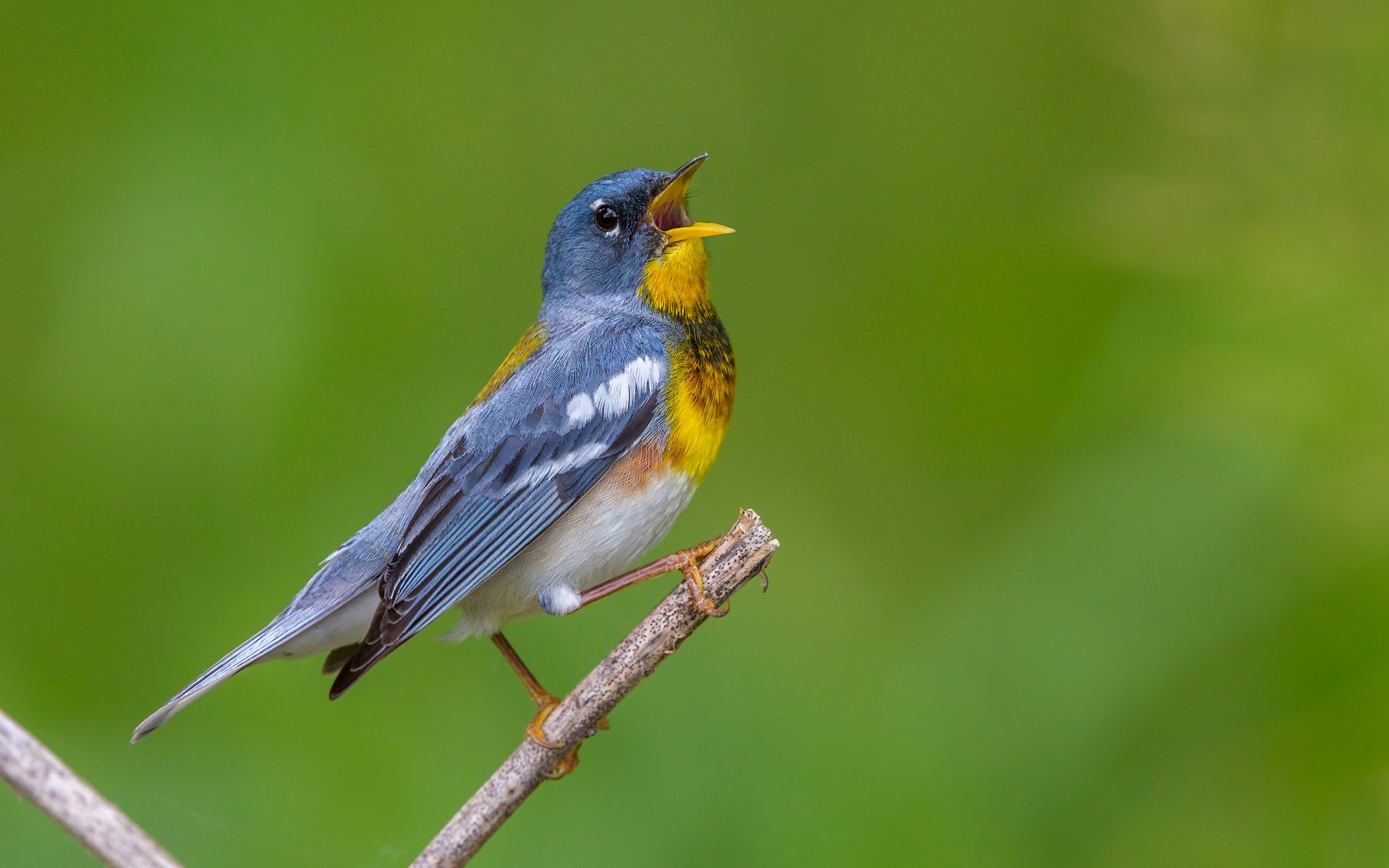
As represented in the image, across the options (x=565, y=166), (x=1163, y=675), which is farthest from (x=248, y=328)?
(x=1163, y=675)

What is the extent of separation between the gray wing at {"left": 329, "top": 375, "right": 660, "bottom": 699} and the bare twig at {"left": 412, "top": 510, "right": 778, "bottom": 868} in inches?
15.8

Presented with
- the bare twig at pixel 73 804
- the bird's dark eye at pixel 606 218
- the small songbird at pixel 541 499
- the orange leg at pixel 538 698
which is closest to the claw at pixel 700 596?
the small songbird at pixel 541 499

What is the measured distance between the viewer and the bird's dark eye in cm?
274

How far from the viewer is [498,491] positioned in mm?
2412

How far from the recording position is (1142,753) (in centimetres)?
271

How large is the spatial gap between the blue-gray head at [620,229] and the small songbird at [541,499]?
11 centimetres

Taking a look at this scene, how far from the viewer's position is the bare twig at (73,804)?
1.37m

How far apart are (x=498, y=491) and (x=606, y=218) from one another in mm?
724

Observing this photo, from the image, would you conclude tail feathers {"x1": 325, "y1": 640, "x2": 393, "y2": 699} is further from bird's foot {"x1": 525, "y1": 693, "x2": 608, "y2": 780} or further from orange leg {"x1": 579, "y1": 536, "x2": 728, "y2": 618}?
orange leg {"x1": 579, "y1": 536, "x2": 728, "y2": 618}

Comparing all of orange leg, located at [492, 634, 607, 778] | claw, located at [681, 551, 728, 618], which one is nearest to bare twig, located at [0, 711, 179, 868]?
claw, located at [681, 551, 728, 618]

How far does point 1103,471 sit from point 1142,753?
673mm

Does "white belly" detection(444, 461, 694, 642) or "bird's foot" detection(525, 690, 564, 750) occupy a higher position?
"white belly" detection(444, 461, 694, 642)

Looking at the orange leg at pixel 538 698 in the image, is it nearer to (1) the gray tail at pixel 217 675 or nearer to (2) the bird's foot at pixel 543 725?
(2) the bird's foot at pixel 543 725

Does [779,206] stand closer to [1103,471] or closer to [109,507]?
[1103,471]
